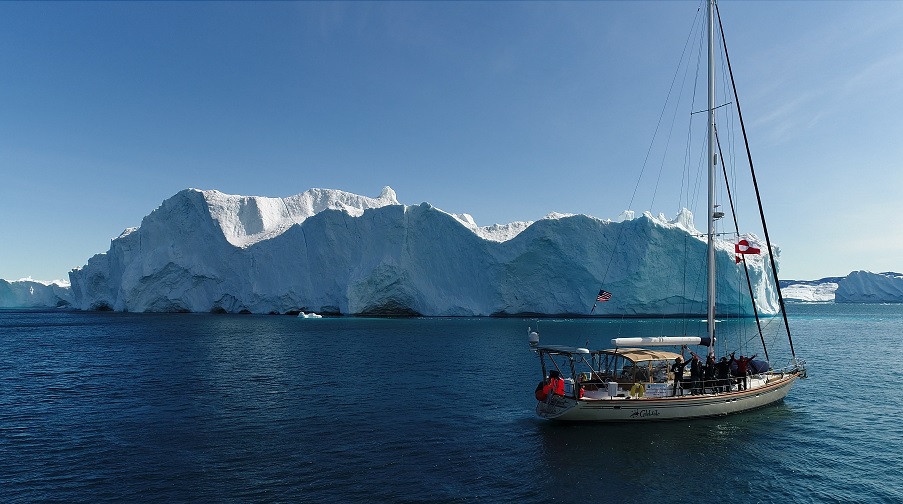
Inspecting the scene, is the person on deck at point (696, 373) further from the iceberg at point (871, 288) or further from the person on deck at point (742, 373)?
the iceberg at point (871, 288)

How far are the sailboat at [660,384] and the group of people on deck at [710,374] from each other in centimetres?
4

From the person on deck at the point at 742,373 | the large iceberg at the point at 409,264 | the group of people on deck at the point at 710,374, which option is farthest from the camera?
the large iceberg at the point at 409,264

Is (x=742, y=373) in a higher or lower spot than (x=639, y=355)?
lower

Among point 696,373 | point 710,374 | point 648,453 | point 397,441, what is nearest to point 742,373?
point 710,374

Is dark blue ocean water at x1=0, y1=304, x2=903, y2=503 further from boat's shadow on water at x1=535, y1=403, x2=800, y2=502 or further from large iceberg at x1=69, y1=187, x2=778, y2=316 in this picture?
large iceberg at x1=69, y1=187, x2=778, y2=316

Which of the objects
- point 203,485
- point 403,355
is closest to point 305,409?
point 203,485

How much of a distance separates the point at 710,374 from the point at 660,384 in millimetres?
3078

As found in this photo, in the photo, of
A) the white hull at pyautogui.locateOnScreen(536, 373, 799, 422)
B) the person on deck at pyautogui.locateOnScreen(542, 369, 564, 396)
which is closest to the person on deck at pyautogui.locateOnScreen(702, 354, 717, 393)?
the white hull at pyautogui.locateOnScreen(536, 373, 799, 422)

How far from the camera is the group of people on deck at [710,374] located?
2195cm

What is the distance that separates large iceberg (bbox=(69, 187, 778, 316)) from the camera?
259 feet

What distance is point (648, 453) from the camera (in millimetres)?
17734

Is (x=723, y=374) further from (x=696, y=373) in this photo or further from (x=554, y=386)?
(x=554, y=386)

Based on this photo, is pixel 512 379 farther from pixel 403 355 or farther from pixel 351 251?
pixel 351 251

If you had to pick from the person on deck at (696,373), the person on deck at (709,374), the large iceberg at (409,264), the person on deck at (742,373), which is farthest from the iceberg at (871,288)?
the person on deck at (696,373)
